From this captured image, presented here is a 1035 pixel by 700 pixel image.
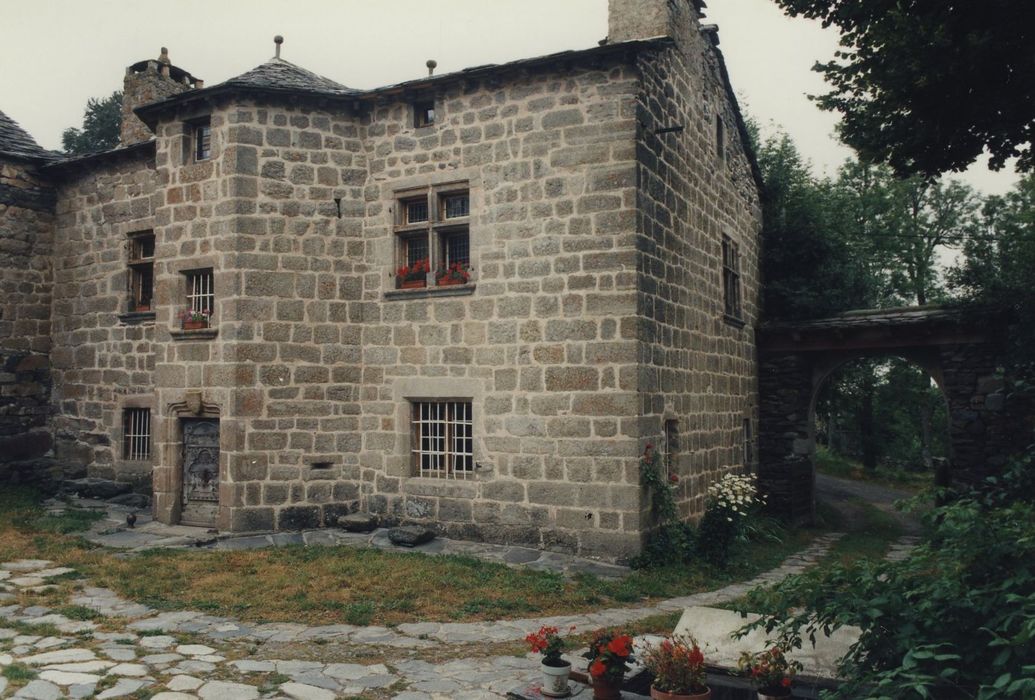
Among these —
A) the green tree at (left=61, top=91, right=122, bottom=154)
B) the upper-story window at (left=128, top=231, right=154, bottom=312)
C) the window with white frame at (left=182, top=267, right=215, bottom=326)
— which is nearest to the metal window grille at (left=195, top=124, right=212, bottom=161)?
the window with white frame at (left=182, top=267, right=215, bottom=326)

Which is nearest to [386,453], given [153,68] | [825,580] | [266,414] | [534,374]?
[266,414]

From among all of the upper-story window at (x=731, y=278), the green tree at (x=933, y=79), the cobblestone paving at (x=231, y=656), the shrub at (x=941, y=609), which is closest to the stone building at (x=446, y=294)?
the upper-story window at (x=731, y=278)

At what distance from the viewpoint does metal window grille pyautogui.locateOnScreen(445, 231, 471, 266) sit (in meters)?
11.1

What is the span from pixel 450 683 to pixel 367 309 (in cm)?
686

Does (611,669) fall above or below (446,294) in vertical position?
below

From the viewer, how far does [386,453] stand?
36.7 feet

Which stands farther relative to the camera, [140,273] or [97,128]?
[97,128]

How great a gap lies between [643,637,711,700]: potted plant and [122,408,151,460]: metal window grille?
11.7 m

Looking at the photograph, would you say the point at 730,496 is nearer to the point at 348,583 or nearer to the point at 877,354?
the point at 348,583

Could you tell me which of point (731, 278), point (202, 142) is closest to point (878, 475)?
point (731, 278)

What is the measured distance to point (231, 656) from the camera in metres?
6.22

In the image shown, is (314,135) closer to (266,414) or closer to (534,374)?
(266,414)

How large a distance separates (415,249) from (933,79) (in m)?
7.11

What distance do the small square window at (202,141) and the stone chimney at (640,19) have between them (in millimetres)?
6350
